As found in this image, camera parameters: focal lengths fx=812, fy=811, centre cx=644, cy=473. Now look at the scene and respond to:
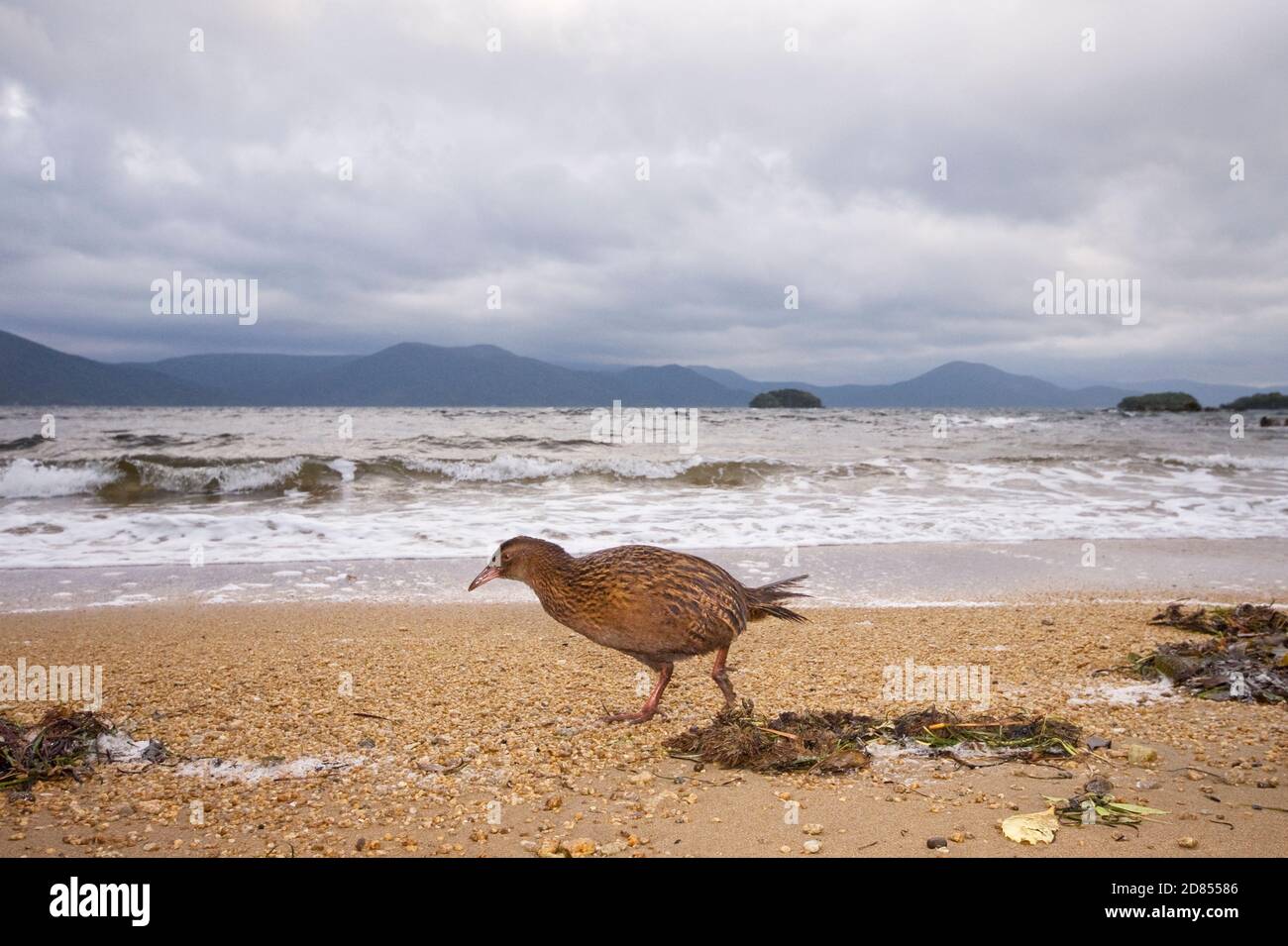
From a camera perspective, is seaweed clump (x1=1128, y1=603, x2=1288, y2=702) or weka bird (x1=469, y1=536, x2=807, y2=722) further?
seaweed clump (x1=1128, y1=603, x2=1288, y2=702)

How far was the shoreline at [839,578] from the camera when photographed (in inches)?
375

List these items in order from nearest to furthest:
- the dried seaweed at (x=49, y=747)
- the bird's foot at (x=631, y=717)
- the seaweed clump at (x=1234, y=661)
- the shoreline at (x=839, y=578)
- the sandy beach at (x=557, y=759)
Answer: the sandy beach at (x=557, y=759) < the dried seaweed at (x=49, y=747) < the bird's foot at (x=631, y=717) < the seaweed clump at (x=1234, y=661) < the shoreline at (x=839, y=578)

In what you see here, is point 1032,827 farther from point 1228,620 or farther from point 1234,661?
point 1228,620

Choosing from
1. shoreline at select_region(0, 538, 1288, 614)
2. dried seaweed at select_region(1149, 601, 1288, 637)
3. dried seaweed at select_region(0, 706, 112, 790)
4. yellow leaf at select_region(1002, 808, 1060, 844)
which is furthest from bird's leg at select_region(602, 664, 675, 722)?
dried seaweed at select_region(1149, 601, 1288, 637)

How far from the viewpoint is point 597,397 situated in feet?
406

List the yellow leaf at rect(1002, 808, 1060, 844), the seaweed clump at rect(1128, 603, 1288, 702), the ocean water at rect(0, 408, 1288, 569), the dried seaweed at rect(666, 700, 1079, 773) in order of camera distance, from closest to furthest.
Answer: the yellow leaf at rect(1002, 808, 1060, 844), the dried seaweed at rect(666, 700, 1079, 773), the seaweed clump at rect(1128, 603, 1288, 702), the ocean water at rect(0, 408, 1288, 569)

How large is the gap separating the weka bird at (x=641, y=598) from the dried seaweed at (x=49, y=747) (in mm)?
2257

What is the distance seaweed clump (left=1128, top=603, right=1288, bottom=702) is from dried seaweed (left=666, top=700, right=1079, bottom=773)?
→ 1.80m

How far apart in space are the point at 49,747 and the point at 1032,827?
481cm

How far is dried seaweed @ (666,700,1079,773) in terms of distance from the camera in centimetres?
421

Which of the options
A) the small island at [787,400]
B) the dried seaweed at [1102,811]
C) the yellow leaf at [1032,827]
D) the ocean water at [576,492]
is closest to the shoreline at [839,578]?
the ocean water at [576,492]

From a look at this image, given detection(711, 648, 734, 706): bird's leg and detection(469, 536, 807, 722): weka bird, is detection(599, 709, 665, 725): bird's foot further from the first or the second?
detection(711, 648, 734, 706): bird's leg

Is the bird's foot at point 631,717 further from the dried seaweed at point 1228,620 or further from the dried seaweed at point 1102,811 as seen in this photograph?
the dried seaweed at point 1228,620

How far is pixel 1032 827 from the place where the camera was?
338 cm
